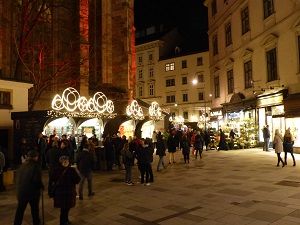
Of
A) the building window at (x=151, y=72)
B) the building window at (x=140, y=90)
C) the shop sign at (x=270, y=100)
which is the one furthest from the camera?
the building window at (x=140, y=90)

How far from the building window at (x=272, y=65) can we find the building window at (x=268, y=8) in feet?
9.31

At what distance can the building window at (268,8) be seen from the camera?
22.6m

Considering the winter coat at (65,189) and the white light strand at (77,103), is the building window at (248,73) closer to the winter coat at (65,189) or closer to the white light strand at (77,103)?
the white light strand at (77,103)

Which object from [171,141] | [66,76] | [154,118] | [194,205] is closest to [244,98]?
[154,118]

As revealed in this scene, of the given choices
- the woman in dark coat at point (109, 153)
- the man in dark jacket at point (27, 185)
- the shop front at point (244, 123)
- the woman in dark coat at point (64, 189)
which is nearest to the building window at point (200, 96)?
the shop front at point (244, 123)

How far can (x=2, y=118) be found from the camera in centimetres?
1698

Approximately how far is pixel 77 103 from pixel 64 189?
12628 millimetres

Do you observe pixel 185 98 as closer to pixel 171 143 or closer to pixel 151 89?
pixel 151 89

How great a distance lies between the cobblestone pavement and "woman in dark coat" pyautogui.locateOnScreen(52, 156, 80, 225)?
76 centimetres

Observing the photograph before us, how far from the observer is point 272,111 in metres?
22.7

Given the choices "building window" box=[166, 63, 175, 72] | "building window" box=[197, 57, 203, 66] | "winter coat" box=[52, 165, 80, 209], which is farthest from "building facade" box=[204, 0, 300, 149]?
"building window" box=[166, 63, 175, 72]

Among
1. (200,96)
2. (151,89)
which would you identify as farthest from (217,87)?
(151,89)

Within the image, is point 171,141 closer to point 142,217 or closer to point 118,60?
point 142,217

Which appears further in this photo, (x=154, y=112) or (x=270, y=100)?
(x=154, y=112)
